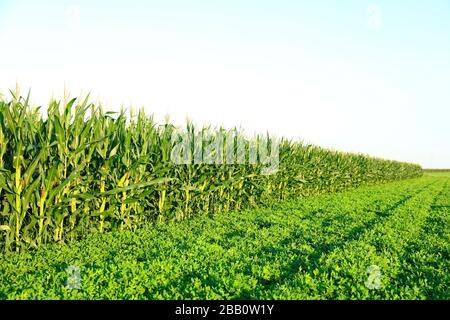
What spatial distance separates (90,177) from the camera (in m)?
7.65

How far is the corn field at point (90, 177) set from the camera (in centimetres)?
646

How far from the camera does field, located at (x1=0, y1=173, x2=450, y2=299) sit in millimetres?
4711

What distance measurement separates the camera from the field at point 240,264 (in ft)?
15.5

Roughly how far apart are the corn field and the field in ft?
1.45

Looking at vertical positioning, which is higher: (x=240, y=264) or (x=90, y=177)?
(x=90, y=177)

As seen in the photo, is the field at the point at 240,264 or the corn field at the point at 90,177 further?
the corn field at the point at 90,177

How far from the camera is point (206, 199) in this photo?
11383mm

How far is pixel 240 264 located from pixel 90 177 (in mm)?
3779

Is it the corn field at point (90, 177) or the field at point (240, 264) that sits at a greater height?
the corn field at point (90, 177)

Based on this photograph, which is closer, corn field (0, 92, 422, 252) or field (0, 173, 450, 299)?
field (0, 173, 450, 299)

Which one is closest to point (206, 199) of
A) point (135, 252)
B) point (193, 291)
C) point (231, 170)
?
point (231, 170)

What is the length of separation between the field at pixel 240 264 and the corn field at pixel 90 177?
0.44 meters
